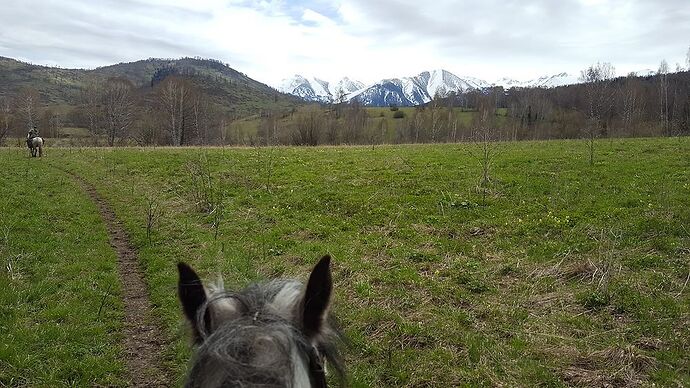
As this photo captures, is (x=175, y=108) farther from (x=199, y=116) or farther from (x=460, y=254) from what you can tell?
(x=460, y=254)

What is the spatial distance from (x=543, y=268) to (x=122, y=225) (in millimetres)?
12842

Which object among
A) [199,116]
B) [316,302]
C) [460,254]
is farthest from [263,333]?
[199,116]

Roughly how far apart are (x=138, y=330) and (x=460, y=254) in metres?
7.51

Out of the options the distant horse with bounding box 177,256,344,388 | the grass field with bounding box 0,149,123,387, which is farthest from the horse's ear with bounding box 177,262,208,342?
the grass field with bounding box 0,149,123,387

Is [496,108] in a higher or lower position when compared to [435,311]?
higher

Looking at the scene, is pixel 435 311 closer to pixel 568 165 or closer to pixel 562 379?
pixel 562 379

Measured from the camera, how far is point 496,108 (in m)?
122

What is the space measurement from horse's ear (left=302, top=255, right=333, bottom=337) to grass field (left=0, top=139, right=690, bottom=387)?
1.21 metres

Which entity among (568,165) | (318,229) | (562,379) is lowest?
(562,379)

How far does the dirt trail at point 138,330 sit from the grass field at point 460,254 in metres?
0.25

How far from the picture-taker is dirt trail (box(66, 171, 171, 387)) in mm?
6812

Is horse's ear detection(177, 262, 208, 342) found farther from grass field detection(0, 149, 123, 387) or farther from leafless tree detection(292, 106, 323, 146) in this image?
leafless tree detection(292, 106, 323, 146)

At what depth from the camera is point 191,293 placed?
2518 millimetres

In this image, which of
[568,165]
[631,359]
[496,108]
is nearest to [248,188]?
[568,165]
